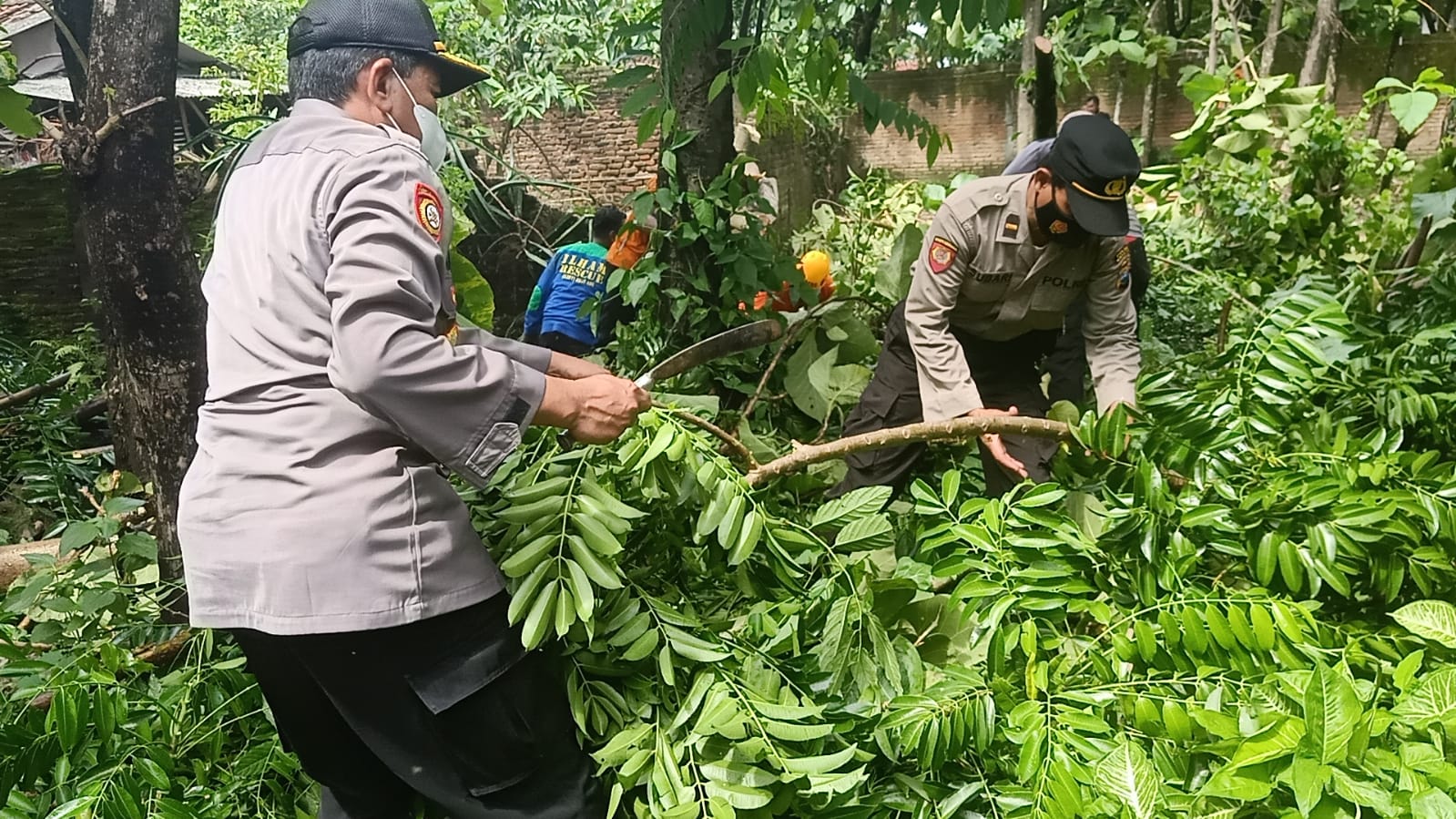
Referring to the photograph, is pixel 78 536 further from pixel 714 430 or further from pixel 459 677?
pixel 714 430

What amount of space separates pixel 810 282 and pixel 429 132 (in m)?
2.00

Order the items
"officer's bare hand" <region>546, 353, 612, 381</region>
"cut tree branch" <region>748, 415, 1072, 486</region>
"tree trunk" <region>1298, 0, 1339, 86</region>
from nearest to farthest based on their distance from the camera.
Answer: "officer's bare hand" <region>546, 353, 612, 381</region> < "cut tree branch" <region>748, 415, 1072, 486</region> < "tree trunk" <region>1298, 0, 1339, 86</region>

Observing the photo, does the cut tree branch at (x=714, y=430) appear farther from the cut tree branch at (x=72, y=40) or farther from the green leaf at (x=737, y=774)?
the cut tree branch at (x=72, y=40)

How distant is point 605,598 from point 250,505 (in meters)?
0.57

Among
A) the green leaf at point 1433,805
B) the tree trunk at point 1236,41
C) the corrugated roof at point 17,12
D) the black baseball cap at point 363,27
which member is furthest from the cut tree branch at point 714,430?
the tree trunk at point 1236,41

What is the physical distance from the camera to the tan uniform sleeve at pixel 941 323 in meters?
2.51

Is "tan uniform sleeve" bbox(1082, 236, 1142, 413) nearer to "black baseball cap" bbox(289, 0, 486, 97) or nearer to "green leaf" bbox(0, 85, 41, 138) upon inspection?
"black baseball cap" bbox(289, 0, 486, 97)

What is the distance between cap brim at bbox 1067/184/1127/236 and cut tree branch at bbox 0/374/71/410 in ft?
10.8

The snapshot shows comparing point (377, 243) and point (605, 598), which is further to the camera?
point (605, 598)

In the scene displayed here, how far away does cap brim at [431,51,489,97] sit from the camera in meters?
1.53

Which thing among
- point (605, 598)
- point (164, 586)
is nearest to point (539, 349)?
point (605, 598)

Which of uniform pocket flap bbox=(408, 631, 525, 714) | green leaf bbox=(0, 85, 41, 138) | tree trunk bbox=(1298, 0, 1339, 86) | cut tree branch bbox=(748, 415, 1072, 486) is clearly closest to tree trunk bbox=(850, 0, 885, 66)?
tree trunk bbox=(1298, 0, 1339, 86)

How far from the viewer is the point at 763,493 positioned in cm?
190

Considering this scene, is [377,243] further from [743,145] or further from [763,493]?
[743,145]
